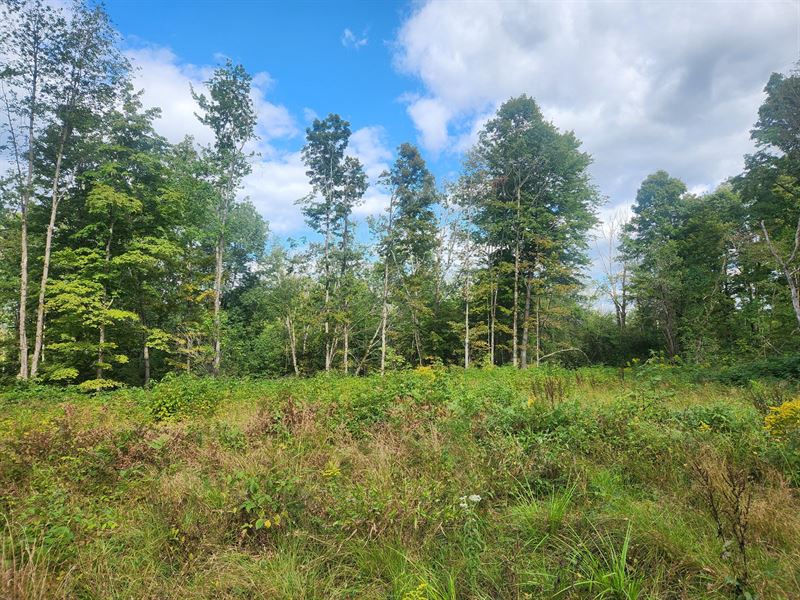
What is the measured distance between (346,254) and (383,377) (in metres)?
11.4

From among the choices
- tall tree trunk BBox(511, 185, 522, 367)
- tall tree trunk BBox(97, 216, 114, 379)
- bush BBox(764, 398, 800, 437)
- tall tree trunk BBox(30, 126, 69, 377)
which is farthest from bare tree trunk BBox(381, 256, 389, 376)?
bush BBox(764, 398, 800, 437)

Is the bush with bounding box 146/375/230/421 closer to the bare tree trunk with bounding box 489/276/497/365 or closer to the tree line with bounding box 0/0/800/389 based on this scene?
the tree line with bounding box 0/0/800/389

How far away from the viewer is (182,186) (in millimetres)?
16312

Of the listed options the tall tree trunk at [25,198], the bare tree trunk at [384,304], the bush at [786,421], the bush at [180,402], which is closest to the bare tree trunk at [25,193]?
the tall tree trunk at [25,198]

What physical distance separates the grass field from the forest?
26 mm

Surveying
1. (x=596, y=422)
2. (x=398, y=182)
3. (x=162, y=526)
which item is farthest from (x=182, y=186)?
(x=596, y=422)

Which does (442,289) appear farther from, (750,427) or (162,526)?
(162,526)

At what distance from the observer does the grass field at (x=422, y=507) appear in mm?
2189

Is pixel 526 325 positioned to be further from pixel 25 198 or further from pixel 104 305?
pixel 25 198

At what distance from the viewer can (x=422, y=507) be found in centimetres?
285

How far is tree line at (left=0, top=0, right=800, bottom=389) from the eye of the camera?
44.5 feet

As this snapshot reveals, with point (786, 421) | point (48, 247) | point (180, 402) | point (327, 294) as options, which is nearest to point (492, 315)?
point (327, 294)

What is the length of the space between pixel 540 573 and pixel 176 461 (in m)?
3.90

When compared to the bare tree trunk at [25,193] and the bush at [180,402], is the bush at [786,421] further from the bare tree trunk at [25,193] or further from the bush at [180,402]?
the bare tree trunk at [25,193]
